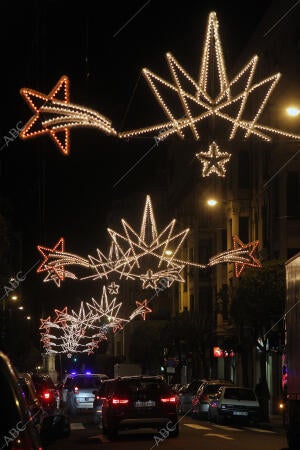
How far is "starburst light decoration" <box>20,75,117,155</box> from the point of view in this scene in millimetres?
15453

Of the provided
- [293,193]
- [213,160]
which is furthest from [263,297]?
[213,160]

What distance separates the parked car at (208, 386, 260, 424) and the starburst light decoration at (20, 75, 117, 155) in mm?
20216

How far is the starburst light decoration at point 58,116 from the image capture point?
15453 millimetres

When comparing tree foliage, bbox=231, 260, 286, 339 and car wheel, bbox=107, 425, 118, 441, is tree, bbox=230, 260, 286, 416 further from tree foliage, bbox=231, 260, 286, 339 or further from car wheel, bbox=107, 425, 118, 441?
car wheel, bbox=107, 425, 118, 441

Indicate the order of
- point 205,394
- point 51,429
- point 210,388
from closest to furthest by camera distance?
point 51,429
point 205,394
point 210,388

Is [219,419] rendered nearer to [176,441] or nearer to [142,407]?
[142,407]

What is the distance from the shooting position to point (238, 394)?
114 feet

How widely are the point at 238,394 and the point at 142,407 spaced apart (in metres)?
11.9

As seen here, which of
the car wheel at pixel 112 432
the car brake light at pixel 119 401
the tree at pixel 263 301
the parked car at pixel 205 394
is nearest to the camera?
the car brake light at pixel 119 401

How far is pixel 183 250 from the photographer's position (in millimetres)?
75562

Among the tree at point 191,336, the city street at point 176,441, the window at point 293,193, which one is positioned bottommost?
the city street at point 176,441

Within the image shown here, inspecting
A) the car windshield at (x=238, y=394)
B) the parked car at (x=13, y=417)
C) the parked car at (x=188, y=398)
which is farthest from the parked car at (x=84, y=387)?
the parked car at (x=13, y=417)

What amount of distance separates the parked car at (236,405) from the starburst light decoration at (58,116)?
20.2 m

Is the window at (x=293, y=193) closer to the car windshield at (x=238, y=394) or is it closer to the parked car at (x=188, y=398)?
the parked car at (x=188, y=398)
